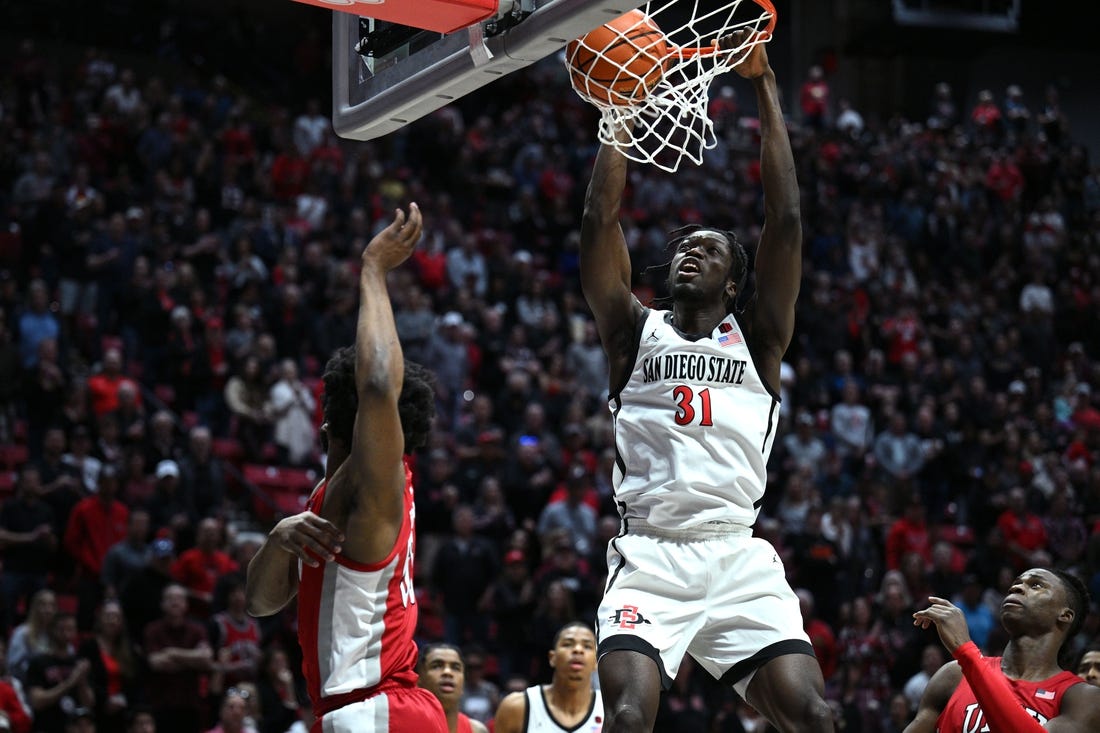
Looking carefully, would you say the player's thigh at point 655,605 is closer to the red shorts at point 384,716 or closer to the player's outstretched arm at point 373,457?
the red shorts at point 384,716

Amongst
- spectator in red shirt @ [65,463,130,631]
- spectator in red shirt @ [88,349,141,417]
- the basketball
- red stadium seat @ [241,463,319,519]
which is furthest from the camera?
red stadium seat @ [241,463,319,519]

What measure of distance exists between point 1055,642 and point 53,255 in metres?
9.70

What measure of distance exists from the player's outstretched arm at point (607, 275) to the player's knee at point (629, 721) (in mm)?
1109

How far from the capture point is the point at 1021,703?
16.3 ft

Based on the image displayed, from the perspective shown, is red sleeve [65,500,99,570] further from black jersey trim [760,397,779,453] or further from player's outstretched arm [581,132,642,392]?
black jersey trim [760,397,779,453]

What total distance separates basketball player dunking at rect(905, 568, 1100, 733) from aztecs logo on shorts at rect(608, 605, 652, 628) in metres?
0.98

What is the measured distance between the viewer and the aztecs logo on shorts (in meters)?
4.32

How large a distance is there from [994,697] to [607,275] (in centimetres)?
185

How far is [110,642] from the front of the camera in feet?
30.3

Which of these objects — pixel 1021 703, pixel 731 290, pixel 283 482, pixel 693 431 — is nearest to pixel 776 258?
pixel 731 290

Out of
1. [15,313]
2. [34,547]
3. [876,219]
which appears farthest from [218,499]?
[876,219]

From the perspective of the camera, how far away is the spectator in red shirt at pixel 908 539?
1248 cm

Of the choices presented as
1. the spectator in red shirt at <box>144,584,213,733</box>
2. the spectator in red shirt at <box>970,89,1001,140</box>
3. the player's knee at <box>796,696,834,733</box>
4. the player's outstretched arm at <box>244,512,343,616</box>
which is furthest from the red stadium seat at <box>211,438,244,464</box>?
the spectator in red shirt at <box>970,89,1001,140</box>

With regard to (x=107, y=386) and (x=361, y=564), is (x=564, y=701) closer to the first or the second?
(x=361, y=564)
